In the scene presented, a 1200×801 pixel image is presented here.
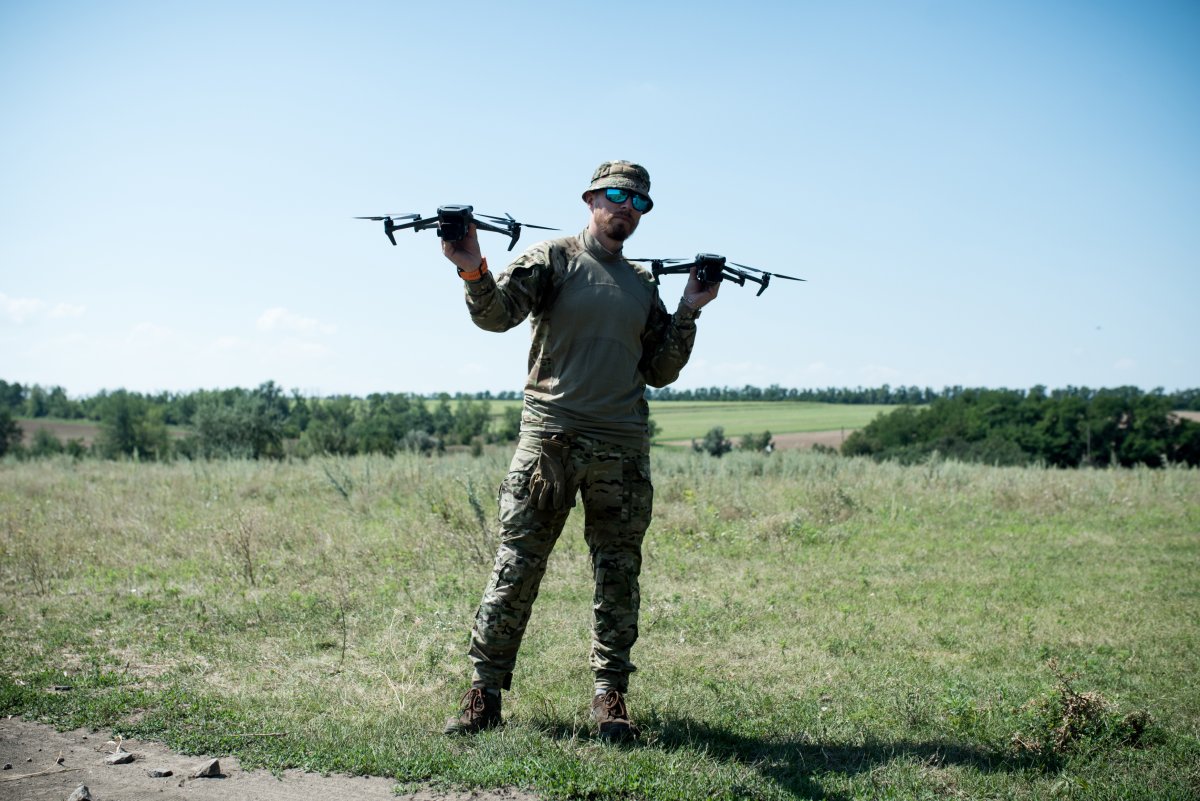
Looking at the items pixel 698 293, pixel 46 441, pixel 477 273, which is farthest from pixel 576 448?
pixel 46 441

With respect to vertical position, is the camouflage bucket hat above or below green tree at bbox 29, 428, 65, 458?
above

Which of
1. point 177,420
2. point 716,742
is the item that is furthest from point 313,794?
point 177,420

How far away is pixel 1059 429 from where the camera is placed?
2263 inches

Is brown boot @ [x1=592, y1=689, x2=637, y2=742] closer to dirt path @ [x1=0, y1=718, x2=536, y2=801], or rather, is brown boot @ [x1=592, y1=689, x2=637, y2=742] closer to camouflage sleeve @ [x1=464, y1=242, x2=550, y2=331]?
dirt path @ [x1=0, y1=718, x2=536, y2=801]

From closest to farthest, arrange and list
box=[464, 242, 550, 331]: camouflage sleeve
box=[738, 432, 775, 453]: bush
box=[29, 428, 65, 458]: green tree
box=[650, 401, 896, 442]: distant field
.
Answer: box=[464, 242, 550, 331]: camouflage sleeve < box=[29, 428, 65, 458]: green tree < box=[738, 432, 775, 453]: bush < box=[650, 401, 896, 442]: distant field

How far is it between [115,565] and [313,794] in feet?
21.0

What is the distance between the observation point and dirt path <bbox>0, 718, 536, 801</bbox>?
11.0 feet

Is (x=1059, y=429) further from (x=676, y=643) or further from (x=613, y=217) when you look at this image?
(x=613, y=217)

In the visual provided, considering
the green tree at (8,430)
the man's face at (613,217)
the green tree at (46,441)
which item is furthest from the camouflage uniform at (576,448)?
the green tree at (8,430)

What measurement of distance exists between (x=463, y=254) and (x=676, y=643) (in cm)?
350

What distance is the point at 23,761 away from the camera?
12.2 ft

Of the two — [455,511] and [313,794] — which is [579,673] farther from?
[455,511]

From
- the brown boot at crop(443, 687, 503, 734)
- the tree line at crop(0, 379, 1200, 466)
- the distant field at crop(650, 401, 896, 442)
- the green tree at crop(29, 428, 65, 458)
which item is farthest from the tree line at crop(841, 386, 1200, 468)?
the brown boot at crop(443, 687, 503, 734)

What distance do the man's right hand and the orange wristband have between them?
0.01 meters
